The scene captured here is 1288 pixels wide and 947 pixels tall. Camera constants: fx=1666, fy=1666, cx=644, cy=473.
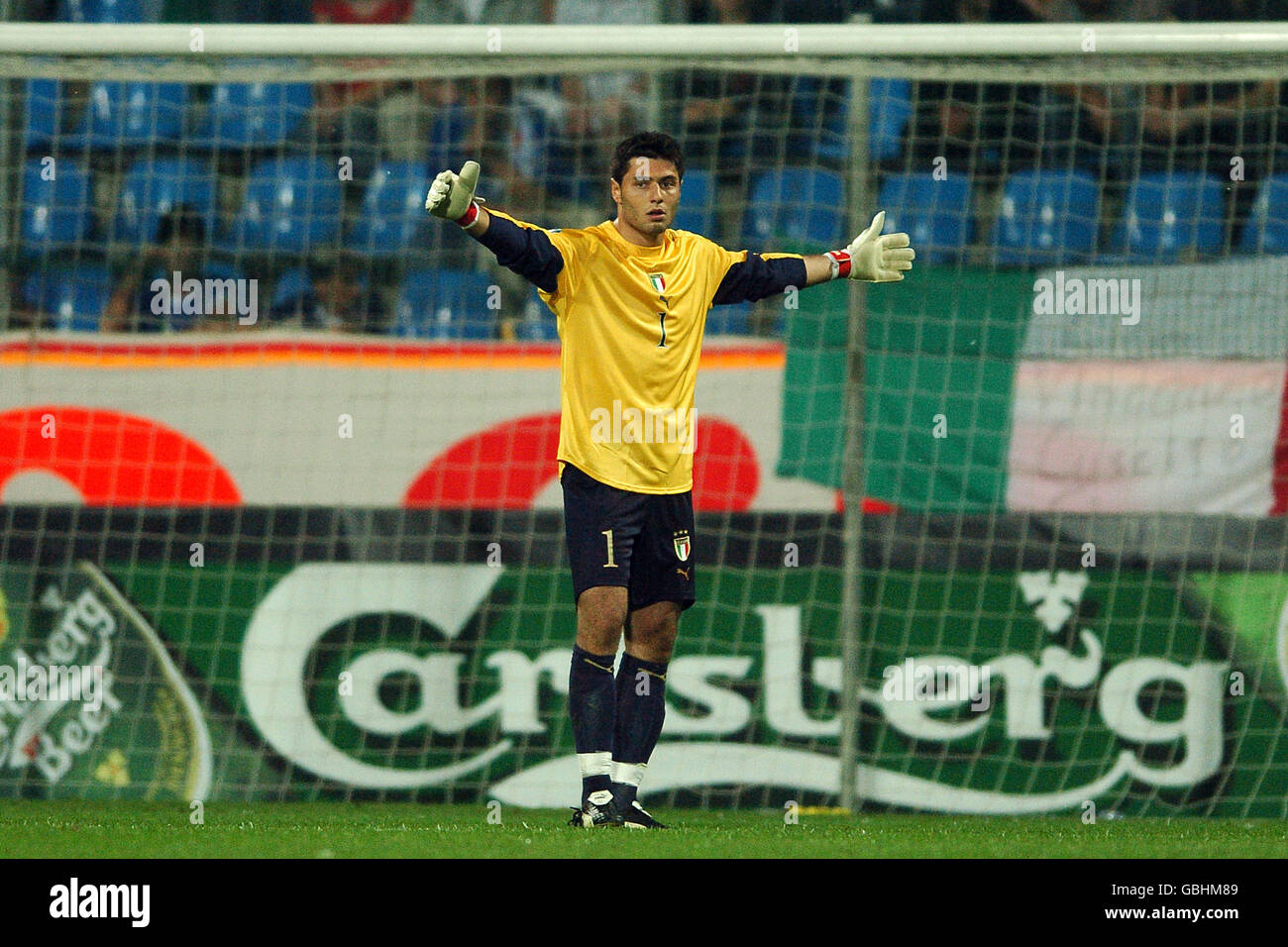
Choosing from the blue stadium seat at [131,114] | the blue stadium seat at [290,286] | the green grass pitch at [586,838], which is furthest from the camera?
the blue stadium seat at [131,114]

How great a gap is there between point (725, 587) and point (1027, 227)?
9.47 ft

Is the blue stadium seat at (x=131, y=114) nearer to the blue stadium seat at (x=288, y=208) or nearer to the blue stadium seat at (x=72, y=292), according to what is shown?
the blue stadium seat at (x=288, y=208)

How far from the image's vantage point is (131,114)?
9148 mm

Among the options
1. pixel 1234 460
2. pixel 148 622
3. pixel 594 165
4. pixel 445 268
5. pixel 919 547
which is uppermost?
pixel 594 165

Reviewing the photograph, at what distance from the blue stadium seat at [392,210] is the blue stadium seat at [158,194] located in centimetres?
79

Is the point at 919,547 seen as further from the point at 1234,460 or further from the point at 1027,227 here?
the point at 1027,227

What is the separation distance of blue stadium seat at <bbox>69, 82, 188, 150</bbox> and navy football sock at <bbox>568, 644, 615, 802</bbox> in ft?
17.7

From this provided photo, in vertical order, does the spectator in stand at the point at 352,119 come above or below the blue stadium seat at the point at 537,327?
above

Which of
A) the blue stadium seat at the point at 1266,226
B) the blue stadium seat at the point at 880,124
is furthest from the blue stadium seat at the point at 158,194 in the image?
the blue stadium seat at the point at 1266,226

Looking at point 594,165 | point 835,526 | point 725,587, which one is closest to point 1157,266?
point 835,526

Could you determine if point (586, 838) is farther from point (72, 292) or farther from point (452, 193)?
point (72, 292)

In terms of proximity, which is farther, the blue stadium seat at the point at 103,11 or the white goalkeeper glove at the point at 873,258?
the blue stadium seat at the point at 103,11

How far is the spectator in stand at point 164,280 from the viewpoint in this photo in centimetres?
797

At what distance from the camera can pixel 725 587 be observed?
707 centimetres
